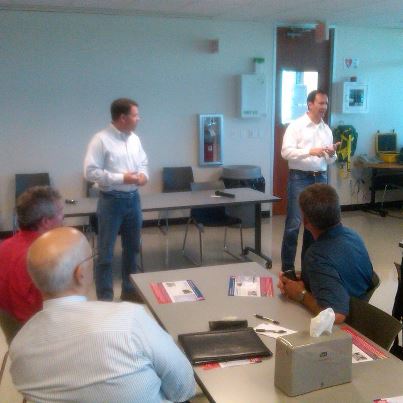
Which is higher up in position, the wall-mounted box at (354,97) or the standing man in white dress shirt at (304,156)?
the wall-mounted box at (354,97)

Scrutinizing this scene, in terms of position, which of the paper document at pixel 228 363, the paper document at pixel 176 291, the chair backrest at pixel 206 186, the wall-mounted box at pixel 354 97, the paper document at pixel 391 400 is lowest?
the paper document at pixel 391 400

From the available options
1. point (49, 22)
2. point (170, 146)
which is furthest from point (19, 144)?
point (170, 146)

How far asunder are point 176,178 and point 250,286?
4101mm

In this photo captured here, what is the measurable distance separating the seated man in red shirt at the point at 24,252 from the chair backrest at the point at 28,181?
3531mm

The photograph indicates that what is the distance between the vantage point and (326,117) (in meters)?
7.25

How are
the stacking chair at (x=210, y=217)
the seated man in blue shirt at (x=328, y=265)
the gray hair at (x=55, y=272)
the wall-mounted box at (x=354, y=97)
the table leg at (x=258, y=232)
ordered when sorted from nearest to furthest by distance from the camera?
1. the gray hair at (x=55, y=272)
2. the seated man in blue shirt at (x=328, y=265)
3. the stacking chair at (x=210, y=217)
4. the table leg at (x=258, y=232)
5. the wall-mounted box at (x=354, y=97)

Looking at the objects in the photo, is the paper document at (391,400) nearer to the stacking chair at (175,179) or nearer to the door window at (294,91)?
the stacking chair at (175,179)

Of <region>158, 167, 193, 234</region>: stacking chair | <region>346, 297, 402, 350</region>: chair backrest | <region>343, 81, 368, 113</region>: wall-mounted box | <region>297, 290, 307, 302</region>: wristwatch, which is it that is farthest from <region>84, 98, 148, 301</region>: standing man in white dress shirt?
<region>343, 81, 368, 113</region>: wall-mounted box

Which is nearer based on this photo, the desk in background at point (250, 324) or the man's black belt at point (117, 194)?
the desk in background at point (250, 324)

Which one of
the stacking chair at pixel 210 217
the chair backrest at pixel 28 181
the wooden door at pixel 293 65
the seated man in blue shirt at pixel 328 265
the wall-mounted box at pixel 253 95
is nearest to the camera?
the seated man in blue shirt at pixel 328 265

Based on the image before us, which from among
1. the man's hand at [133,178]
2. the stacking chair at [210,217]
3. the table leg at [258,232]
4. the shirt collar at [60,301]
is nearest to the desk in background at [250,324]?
the shirt collar at [60,301]

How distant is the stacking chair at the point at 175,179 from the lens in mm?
6366

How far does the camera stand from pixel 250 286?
2.41m

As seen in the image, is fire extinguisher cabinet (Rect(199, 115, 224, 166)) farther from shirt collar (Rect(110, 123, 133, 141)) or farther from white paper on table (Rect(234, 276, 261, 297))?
white paper on table (Rect(234, 276, 261, 297))
